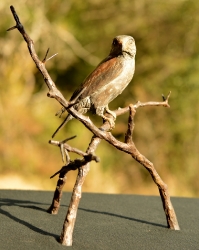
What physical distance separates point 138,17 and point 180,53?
59 centimetres

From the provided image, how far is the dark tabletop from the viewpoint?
123 centimetres

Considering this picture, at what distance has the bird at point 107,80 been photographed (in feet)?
4.60

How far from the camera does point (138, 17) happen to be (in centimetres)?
507

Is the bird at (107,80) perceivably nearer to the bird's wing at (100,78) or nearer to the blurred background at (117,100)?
the bird's wing at (100,78)

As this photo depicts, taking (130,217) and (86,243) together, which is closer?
(86,243)

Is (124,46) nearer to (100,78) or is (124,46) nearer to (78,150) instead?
(100,78)

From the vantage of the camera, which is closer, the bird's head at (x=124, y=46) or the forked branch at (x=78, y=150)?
the forked branch at (x=78, y=150)

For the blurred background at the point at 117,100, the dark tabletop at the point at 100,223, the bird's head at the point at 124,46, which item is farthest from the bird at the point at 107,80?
the blurred background at the point at 117,100

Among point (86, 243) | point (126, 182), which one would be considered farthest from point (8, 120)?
point (86, 243)

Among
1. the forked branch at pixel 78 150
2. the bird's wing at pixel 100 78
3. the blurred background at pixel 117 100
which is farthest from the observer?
the blurred background at pixel 117 100

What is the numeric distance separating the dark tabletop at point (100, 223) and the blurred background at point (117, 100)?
248 cm

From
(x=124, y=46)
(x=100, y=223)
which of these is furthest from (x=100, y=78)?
(x=100, y=223)

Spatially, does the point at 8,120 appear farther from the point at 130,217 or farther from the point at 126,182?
the point at 130,217

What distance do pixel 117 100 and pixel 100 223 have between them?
3.76 metres
